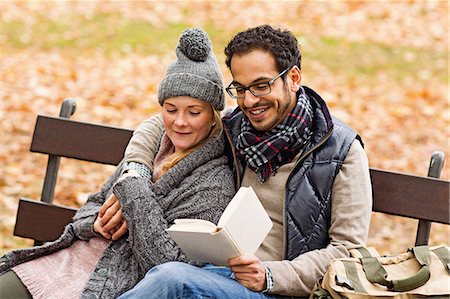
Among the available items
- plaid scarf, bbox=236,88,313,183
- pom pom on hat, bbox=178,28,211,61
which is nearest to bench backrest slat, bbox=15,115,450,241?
pom pom on hat, bbox=178,28,211,61

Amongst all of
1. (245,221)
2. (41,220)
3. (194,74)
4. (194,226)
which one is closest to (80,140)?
(41,220)

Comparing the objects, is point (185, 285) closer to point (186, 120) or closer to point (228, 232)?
point (228, 232)

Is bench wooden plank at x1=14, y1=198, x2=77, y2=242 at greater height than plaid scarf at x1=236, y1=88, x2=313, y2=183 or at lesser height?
lesser

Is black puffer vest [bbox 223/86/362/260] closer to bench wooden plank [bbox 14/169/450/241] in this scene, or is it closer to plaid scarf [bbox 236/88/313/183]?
plaid scarf [bbox 236/88/313/183]

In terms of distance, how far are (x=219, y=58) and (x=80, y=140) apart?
5.26 m

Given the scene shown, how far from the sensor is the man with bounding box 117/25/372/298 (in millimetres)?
3229

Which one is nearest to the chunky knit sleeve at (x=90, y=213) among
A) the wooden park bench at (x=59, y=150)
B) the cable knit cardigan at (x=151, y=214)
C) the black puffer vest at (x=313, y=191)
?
the cable knit cardigan at (x=151, y=214)

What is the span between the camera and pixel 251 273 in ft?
9.93

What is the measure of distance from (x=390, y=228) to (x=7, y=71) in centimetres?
469

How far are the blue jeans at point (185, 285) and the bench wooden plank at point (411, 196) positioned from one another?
0.91 meters

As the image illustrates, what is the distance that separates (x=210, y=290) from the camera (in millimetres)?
2977

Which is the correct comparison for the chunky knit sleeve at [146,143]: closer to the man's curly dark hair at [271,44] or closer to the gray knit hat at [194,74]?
the gray knit hat at [194,74]

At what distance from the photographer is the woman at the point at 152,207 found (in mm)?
3367

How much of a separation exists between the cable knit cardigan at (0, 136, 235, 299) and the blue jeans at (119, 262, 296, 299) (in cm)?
29
